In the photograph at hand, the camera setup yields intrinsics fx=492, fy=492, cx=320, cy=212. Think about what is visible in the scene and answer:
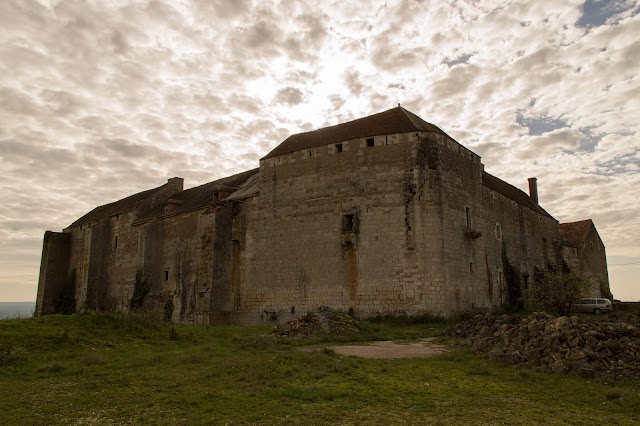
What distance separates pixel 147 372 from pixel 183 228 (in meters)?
22.2

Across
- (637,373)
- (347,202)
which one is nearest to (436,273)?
(347,202)

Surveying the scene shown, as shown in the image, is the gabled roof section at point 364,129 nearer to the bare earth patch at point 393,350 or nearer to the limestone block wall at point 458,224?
the limestone block wall at point 458,224

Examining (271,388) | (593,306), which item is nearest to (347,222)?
(271,388)

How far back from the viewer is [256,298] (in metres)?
26.8

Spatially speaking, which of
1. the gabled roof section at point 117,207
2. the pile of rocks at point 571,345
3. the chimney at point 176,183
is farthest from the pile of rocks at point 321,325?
the chimney at point 176,183

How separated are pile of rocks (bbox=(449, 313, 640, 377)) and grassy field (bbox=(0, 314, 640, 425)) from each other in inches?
18.1

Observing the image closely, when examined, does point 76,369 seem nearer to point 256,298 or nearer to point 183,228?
point 256,298

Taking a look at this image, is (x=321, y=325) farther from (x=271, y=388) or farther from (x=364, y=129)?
(x=364, y=129)

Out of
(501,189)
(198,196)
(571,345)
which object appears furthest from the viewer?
(198,196)

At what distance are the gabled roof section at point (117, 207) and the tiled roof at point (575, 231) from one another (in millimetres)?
34736

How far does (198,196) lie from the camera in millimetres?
35219

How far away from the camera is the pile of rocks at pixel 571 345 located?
34.1ft

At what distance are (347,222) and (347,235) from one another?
2.54ft

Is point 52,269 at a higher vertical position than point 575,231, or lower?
lower
